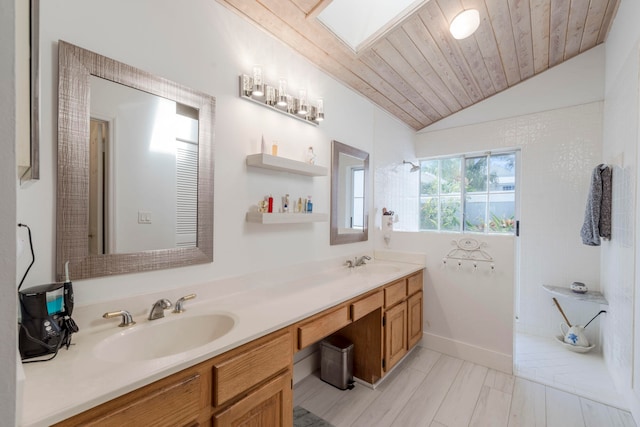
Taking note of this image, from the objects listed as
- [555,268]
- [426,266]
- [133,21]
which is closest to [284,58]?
[133,21]

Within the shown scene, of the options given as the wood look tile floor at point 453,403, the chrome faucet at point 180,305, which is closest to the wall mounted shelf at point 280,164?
the chrome faucet at point 180,305

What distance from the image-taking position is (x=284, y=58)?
6.64 ft

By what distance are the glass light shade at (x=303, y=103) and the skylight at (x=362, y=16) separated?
0.45 m

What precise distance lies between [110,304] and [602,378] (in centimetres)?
352

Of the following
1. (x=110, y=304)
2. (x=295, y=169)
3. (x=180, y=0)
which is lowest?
(x=110, y=304)

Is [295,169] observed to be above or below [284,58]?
below

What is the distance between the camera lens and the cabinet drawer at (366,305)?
1819 mm

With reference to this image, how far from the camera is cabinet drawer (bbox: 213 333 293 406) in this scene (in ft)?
3.37

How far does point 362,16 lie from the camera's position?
2072 mm

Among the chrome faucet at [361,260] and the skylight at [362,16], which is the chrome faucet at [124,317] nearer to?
the chrome faucet at [361,260]

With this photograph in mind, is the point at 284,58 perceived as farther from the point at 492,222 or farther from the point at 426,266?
the point at 492,222

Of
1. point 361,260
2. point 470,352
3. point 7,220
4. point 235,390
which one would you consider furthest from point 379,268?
point 7,220

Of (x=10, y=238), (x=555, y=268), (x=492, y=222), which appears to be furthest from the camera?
(x=492, y=222)

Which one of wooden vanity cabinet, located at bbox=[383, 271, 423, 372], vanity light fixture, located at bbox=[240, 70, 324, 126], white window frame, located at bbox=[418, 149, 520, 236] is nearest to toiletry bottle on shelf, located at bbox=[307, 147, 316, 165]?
vanity light fixture, located at bbox=[240, 70, 324, 126]
